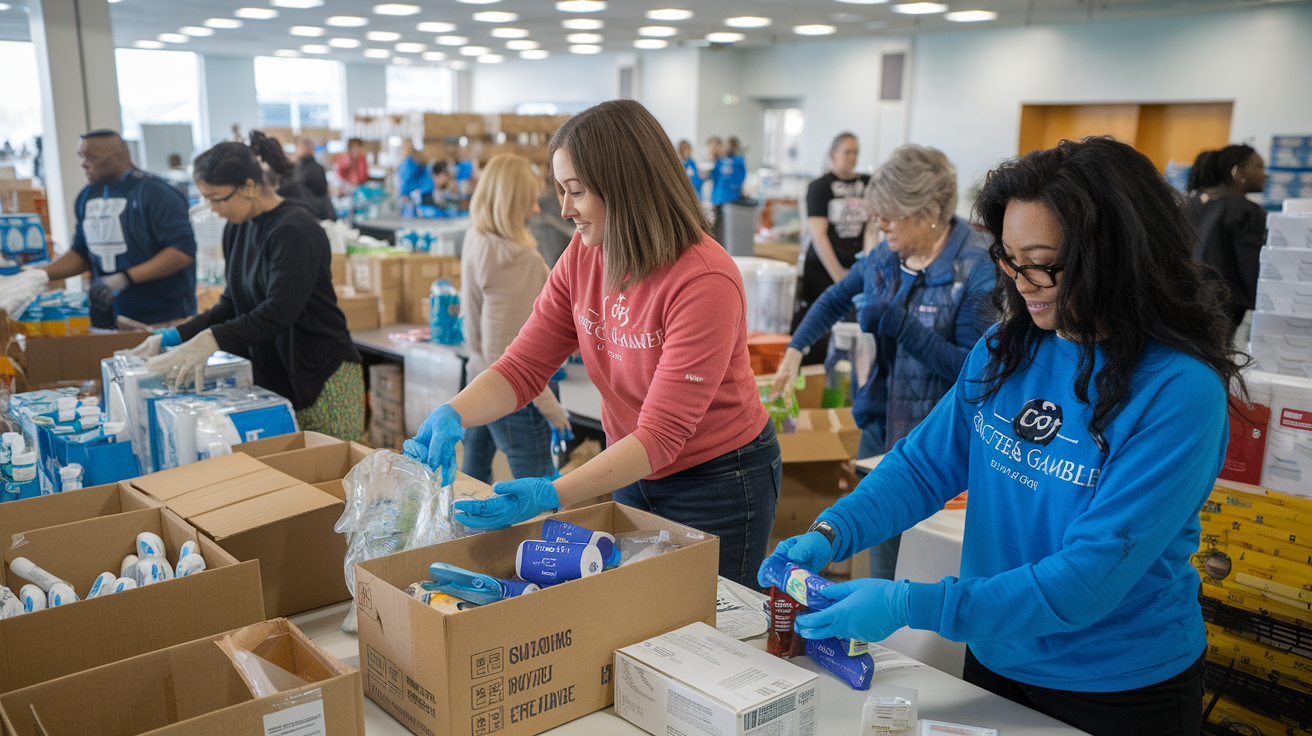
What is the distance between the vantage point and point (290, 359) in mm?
2787

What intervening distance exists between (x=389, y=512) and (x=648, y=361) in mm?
516

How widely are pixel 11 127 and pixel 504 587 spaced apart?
18.1 metres

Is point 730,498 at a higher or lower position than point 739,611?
higher

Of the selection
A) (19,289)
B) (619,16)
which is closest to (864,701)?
(19,289)

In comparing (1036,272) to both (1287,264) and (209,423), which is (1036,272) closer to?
(209,423)

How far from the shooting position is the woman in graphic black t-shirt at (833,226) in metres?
5.45

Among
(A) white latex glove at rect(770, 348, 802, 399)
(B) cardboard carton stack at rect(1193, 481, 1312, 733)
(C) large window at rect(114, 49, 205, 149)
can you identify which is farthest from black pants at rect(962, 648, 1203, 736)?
(C) large window at rect(114, 49, 205, 149)

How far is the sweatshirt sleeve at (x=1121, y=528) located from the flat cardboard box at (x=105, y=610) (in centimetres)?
101

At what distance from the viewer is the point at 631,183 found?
160 centimetres

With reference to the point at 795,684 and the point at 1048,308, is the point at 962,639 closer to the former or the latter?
the point at 795,684

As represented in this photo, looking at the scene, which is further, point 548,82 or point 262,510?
point 548,82

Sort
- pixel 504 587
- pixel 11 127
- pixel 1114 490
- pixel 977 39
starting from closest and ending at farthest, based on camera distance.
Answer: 1. pixel 1114 490
2. pixel 504 587
3. pixel 977 39
4. pixel 11 127

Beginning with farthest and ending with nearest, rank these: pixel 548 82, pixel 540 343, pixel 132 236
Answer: pixel 548 82, pixel 132 236, pixel 540 343

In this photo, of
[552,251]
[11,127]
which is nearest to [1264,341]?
[552,251]
